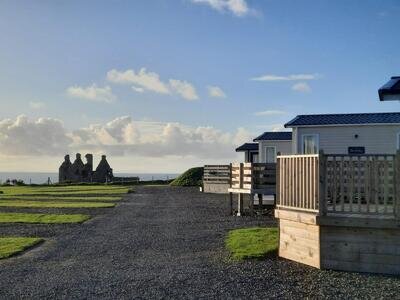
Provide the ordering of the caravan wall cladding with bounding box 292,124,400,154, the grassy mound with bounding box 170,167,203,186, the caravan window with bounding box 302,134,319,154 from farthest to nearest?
the grassy mound with bounding box 170,167,203,186, the caravan window with bounding box 302,134,319,154, the caravan wall cladding with bounding box 292,124,400,154

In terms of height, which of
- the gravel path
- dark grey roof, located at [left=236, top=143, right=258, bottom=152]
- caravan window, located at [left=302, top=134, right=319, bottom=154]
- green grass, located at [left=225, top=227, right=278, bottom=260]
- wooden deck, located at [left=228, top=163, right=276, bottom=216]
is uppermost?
dark grey roof, located at [left=236, top=143, right=258, bottom=152]

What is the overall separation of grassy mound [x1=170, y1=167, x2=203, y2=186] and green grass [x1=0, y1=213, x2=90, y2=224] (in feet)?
98.6

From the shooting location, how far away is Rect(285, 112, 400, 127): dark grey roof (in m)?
23.2

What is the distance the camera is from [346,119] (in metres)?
23.8

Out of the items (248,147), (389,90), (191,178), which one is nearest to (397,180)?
(389,90)

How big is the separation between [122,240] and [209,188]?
25.1 m

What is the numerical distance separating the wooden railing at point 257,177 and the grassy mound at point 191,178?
1132 inches

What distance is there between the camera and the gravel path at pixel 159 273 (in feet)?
30.2

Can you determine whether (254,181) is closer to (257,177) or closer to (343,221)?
(257,177)

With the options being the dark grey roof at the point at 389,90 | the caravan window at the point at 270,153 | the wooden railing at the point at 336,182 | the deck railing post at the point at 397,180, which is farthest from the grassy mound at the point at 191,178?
the deck railing post at the point at 397,180

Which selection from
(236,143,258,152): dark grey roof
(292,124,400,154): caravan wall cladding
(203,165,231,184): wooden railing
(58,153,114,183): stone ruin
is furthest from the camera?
(58,153,114,183): stone ruin

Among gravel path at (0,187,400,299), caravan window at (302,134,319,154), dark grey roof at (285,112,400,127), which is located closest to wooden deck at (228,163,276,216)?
caravan window at (302,134,319,154)

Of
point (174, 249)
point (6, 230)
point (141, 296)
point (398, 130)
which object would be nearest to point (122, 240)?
point (174, 249)

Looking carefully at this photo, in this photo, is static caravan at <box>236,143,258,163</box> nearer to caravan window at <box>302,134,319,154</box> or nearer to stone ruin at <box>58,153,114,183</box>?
caravan window at <box>302,134,319,154</box>
